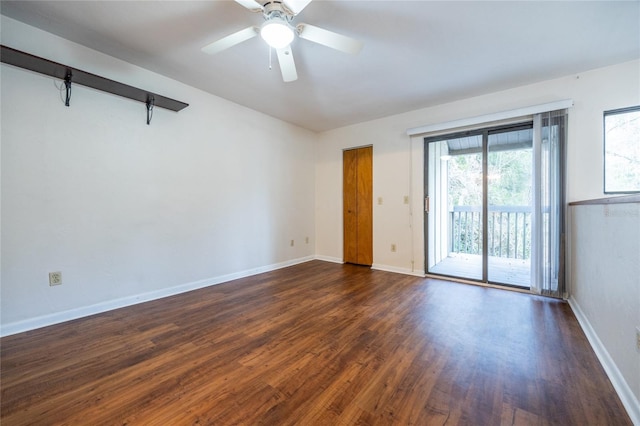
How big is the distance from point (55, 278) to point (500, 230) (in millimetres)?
5217

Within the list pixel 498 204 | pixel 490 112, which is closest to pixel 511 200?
pixel 498 204

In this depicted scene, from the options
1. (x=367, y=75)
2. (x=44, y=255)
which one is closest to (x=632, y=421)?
(x=367, y=75)

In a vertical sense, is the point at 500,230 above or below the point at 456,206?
below

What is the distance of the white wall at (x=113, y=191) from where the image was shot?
2.04m

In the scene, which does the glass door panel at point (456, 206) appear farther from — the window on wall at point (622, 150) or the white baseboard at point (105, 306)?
the white baseboard at point (105, 306)

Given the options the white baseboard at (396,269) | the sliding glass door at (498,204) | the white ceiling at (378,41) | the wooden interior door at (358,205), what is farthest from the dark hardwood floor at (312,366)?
the white ceiling at (378,41)

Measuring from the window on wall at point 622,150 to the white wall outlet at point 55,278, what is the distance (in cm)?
543

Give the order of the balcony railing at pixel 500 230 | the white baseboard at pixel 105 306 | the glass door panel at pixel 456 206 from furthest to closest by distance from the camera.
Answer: the glass door panel at pixel 456 206 → the balcony railing at pixel 500 230 → the white baseboard at pixel 105 306

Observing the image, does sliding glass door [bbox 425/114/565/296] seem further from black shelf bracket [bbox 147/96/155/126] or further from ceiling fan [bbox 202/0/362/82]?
black shelf bracket [bbox 147/96/155/126]

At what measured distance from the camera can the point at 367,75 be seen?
110 inches

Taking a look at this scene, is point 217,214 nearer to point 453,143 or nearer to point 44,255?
point 44,255

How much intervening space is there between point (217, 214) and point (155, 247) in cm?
84

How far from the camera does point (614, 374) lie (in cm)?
145

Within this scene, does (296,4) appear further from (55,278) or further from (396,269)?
(396,269)
